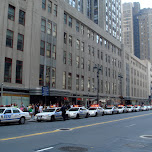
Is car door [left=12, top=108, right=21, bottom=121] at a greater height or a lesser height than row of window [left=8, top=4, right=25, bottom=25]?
lesser

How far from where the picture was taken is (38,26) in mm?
35531

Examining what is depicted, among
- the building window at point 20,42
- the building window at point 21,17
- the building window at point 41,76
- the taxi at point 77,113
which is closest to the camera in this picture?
the taxi at point 77,113

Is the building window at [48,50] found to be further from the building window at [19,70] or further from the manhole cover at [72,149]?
the manhole cover at [72,149]

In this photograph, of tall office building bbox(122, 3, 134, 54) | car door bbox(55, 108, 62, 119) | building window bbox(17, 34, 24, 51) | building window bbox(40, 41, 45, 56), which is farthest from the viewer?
tall office building bbox(122, 3, 134, 54)

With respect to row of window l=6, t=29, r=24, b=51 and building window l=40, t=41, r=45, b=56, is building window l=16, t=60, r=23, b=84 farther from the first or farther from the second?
building window l=40, t=41, r=45, b=56

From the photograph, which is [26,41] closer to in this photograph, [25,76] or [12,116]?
[25,76]

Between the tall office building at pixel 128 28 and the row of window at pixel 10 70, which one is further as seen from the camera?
the tall office building at pixel 128 28

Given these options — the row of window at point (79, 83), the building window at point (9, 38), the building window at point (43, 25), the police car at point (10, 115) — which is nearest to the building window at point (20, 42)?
the building window at point (9, 38)

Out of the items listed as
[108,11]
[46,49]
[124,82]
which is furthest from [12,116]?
[108,11]

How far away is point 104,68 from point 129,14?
12296 cm

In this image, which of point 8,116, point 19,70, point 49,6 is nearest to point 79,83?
point 49,6

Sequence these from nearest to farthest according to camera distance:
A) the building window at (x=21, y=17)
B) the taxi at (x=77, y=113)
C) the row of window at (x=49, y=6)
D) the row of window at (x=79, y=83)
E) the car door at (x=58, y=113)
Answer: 1. the car door at (x=58, y=113)
2. the taxi at (x=77, y=113)
3. the building window at (x=21, y=17)
4. the row of window at (x=49, y=6)
5. the row of window at (x=79, y=83)

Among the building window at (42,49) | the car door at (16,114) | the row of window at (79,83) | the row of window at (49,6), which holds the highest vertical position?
the row of window at (49,6)

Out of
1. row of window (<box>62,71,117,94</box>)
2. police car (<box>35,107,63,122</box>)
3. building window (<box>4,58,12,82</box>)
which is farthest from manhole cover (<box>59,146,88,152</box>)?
row of window (<box>62,71,117,94</box>)
